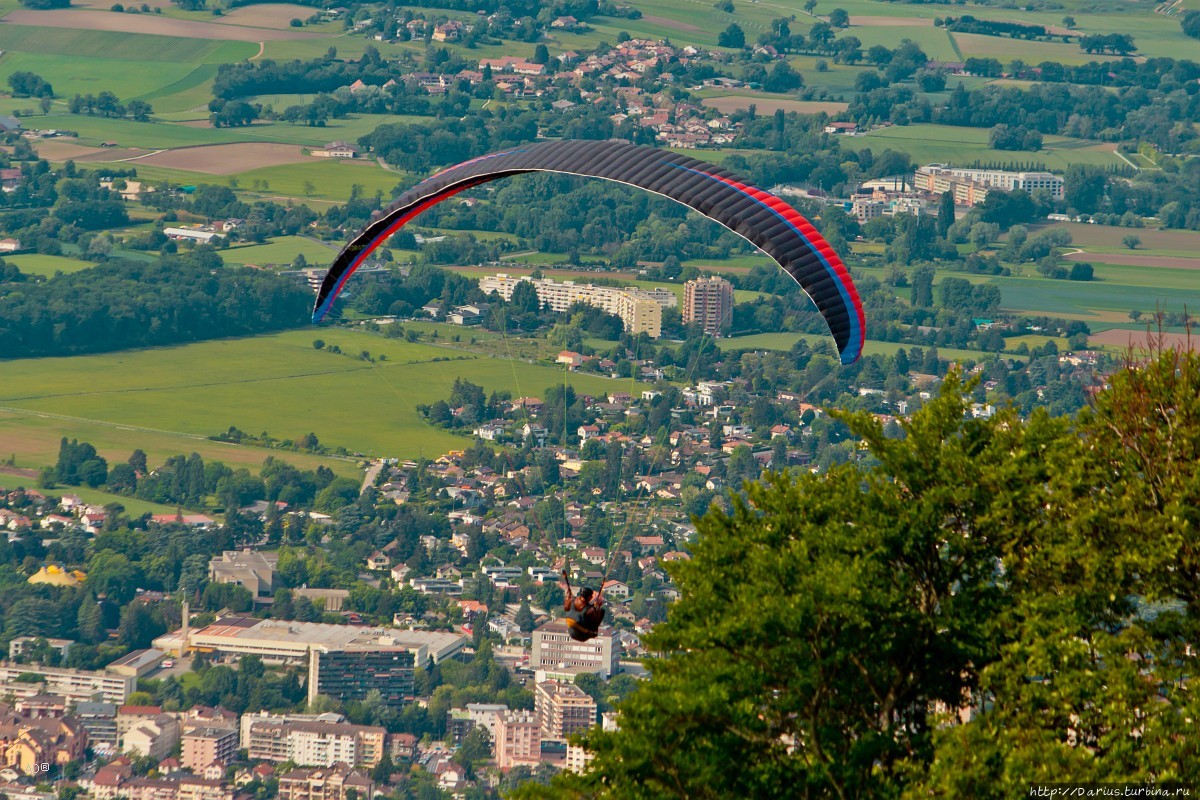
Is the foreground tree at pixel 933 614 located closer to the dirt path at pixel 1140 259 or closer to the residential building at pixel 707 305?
the residential building at pixel 707 305

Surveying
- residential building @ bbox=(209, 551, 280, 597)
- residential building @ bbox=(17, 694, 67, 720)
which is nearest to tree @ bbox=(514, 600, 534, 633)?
residential building @ bbox=(209, 551, 280, 597)

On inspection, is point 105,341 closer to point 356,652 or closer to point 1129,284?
point 356,652

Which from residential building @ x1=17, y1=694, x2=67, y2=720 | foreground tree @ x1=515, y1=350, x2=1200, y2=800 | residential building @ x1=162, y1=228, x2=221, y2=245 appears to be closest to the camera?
foreground tree @ x1=515, y1=350, x2=1200, y2=800

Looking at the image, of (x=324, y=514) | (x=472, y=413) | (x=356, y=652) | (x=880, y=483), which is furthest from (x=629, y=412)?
(x=880, y=483)

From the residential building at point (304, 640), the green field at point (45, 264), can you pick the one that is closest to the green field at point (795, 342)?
the green field at point (45, 264)

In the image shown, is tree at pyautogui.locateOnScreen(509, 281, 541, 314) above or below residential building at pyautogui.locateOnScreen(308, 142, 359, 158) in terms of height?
below

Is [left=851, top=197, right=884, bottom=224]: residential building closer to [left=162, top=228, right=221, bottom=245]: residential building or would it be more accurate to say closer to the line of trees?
[left=162, top=228, right=221, bottom=245]: residential building
